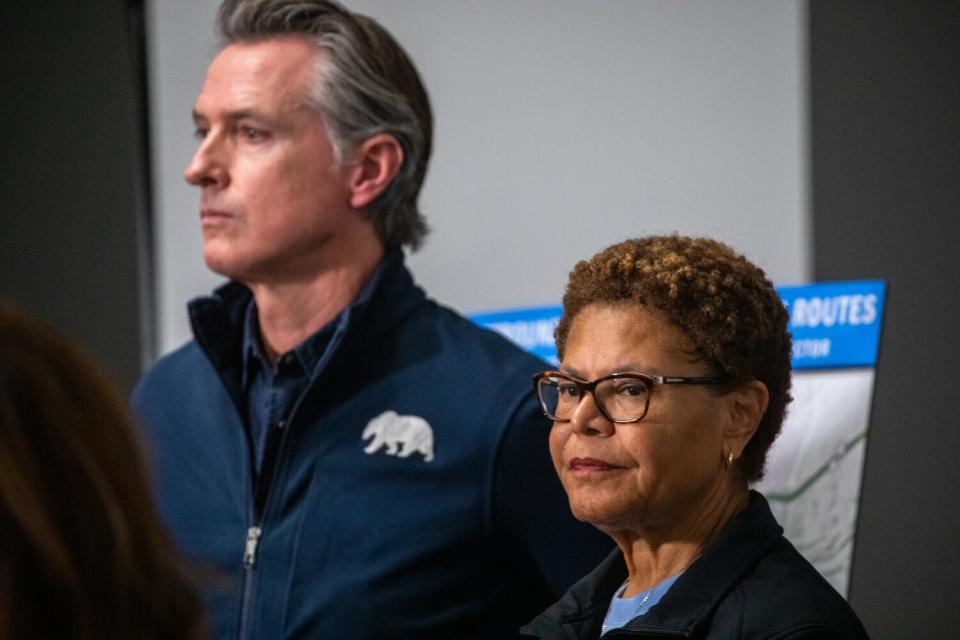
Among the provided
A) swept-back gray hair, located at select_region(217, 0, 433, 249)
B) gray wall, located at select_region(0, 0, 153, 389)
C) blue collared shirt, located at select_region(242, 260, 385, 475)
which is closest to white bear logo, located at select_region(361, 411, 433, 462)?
blue collared shirt, located at select_region(242, 260, 385, 475)

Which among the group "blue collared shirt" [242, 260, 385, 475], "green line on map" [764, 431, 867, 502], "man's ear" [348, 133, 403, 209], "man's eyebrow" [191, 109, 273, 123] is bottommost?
"green line on map" [764, 431, 867, 502]

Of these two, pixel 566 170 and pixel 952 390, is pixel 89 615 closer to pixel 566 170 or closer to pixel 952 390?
pixel 952 390

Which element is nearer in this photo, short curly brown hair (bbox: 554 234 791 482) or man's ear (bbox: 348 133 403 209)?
short curly brown hair (bbox: 554 234 791 482)

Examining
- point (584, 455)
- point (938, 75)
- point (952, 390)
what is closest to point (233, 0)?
point (584, 455)

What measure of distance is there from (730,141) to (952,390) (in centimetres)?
81

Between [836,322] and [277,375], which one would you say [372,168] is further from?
[836,322]

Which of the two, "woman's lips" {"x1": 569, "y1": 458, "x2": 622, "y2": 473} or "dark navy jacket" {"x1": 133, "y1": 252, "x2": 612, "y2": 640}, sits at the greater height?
"woman's lips" {"x1": 569, "y1": 458, "x2": 622, "y2": 473}

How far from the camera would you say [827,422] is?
227cm

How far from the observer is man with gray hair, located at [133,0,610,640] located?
207 centimetres

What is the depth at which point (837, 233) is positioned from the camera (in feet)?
9.55

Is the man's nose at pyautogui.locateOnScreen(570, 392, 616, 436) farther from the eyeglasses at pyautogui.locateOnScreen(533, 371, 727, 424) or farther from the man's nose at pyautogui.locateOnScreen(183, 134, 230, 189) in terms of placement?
the man's nose at pyautogui.locateOnScreen(183, 134, 230, 189)

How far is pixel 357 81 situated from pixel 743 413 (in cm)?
111

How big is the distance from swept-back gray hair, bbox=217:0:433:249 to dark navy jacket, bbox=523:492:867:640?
1.09 metres

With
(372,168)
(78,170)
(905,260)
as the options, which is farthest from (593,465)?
(78,170)
